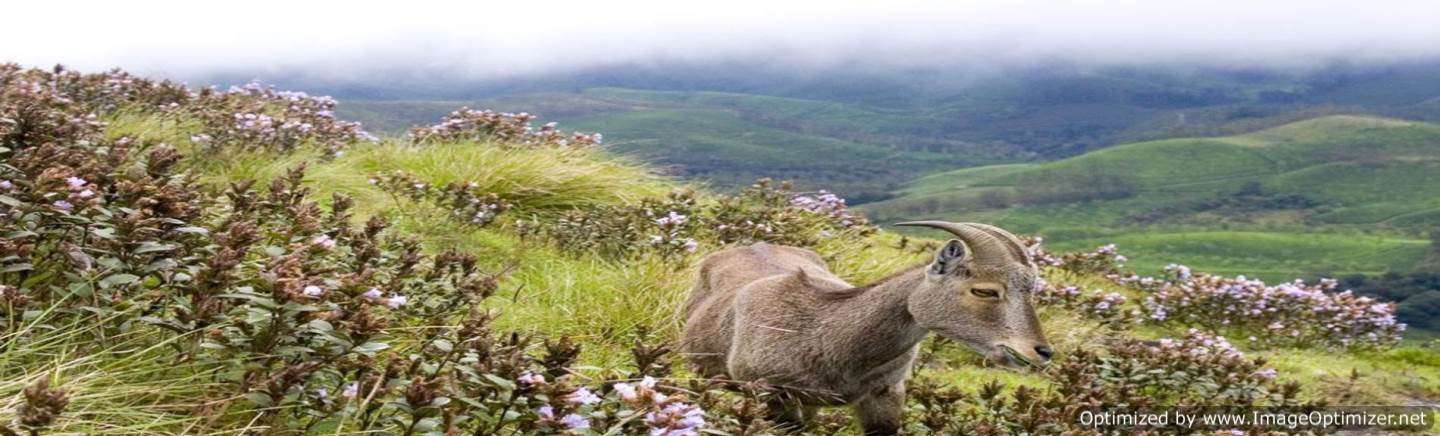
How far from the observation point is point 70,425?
404 cm

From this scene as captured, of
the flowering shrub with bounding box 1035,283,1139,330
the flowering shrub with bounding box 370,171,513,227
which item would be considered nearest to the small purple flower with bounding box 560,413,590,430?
the flowering shrub with bounding box 370,171,513,227

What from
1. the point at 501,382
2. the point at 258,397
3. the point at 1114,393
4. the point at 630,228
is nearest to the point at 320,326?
the point at 258,397

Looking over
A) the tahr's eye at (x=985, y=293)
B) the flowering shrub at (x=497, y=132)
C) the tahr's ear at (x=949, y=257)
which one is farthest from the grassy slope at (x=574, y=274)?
the tahr's eye at (x=985, y=293)

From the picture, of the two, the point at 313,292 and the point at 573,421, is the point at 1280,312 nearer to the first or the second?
the point at 573,421

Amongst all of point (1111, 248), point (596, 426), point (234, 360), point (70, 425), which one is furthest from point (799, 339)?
point (1111, 248)

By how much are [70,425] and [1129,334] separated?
11.0 m

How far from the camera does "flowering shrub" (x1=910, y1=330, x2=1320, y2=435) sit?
21.1ft

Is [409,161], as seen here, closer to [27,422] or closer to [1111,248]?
[1111,248]

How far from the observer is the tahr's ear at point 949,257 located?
19.7 ft

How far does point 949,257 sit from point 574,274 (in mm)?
4544

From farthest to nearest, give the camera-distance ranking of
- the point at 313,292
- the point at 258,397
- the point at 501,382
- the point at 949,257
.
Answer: the point at 949,257
the point at 313,292
the point at 501,382
the point at 258,397

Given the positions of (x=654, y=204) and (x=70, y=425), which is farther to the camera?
(x=654, y=204)

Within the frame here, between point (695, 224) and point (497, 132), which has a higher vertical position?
point (497, 132)

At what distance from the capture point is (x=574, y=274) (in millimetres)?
9883
